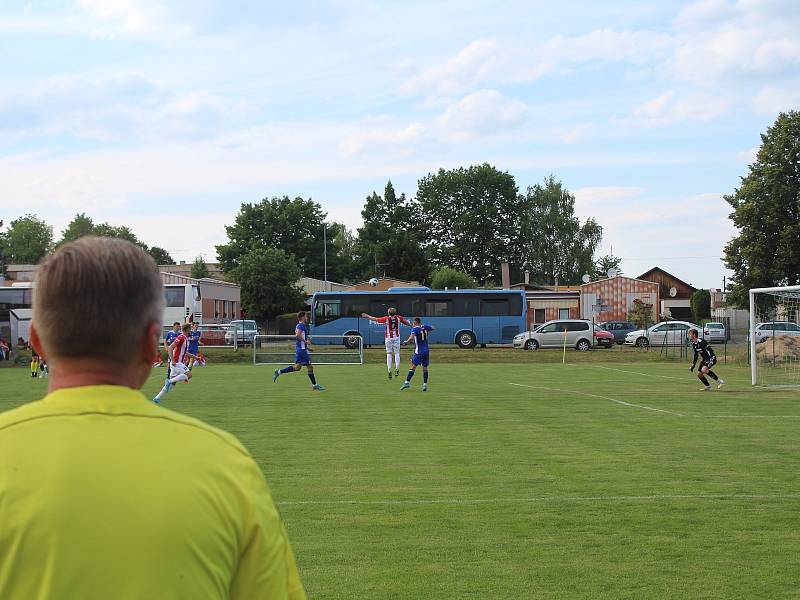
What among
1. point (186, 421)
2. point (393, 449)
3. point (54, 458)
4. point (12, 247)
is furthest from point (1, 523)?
point (12, 247)

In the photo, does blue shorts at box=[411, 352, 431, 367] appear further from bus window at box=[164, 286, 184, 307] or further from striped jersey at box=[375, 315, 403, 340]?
bus window at box=[164, 286, 184, 307]

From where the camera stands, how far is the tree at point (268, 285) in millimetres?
84000

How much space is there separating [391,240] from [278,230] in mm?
12992

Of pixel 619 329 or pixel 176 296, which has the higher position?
pixel 176 296

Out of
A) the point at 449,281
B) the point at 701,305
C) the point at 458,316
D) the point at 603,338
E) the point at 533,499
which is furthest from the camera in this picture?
the point at 449,281

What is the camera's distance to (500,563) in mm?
7375

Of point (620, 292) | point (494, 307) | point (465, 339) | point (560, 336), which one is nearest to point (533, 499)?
point (560, 336)

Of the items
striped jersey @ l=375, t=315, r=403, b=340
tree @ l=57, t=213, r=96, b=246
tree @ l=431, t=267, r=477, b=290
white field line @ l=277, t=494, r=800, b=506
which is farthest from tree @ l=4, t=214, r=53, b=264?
white field line @ l=277, t=494, r=800, b=506

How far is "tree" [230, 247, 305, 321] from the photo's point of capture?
276 feet

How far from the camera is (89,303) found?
7.14 ft

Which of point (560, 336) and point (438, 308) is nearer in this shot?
point (560, 336)

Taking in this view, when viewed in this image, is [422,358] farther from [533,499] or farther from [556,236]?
[556,236]

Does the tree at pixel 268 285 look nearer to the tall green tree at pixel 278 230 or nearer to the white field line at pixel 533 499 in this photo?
the tall green tree at pixel 278 230

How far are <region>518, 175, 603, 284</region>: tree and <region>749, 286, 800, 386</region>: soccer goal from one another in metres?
69.9
